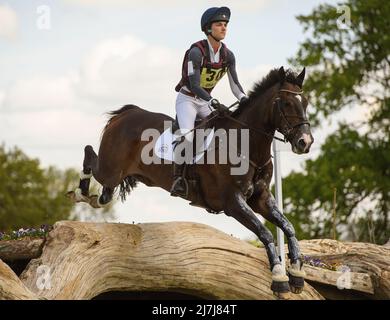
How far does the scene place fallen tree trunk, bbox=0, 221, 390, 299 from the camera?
30.8 ft

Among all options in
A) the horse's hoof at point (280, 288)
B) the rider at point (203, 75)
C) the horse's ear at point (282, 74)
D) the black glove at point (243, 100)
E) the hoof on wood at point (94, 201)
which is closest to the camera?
the horse's hoof at point (280, 288)

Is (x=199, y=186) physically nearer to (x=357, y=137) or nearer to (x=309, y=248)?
(x=309, y=248)

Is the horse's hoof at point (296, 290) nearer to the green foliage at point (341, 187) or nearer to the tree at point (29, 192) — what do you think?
the green foliage at point (341, 187)

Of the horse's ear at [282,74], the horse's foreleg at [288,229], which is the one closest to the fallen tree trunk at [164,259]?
the horse's foreleg at [288,229]

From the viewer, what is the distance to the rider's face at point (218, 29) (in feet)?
30.3

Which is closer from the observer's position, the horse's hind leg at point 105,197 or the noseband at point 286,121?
the noseband at point 286,121

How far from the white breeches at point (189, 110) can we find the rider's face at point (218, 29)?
87 centimetres

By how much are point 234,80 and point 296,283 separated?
2.56 metres

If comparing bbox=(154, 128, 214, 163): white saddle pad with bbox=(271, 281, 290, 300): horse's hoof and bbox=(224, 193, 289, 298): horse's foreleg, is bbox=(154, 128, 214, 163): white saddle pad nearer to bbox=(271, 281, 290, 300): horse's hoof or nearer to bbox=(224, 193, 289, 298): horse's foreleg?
bbox=(224, 193, 289, 298): horse's foreleg

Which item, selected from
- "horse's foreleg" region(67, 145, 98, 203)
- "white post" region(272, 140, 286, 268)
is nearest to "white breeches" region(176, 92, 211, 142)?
"white post" region(272, 140, 286, 268)

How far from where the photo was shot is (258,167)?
9.18 metres

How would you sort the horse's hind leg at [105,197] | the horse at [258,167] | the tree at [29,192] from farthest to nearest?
the tree at [29,192], the horse's hind leg at [105,197], the horse at [258,167]

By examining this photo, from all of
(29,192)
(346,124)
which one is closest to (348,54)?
(346,124)

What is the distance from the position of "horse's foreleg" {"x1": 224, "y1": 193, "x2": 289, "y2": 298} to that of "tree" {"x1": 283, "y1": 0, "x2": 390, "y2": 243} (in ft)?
49.4
